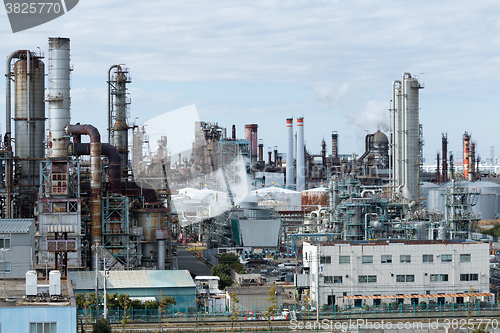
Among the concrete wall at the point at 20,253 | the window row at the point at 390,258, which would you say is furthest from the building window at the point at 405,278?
the concrete wall at the point at 20,253

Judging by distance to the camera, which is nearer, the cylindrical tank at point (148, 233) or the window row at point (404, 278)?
the window row at point (404, 278)

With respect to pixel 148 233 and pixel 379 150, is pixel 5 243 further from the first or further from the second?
pixel 379 150

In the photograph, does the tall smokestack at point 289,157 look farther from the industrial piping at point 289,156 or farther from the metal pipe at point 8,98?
the metal pipe at point 8,98

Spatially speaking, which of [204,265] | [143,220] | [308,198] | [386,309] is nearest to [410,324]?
[386,309]

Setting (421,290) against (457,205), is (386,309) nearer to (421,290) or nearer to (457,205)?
(421,290)

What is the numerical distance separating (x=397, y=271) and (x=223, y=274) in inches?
430

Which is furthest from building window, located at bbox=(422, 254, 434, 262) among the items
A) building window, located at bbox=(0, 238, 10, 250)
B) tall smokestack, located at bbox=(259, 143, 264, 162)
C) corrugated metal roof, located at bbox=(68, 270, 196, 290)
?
tall smokestack, located at bbox=(259, 143, 264, 162)

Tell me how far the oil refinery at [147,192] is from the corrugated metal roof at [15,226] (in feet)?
6.18

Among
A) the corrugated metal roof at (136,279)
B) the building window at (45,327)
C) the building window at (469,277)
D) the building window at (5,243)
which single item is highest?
the building window at (5,243)

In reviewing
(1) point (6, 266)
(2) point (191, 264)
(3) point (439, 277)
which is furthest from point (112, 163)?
(3) point (439, 277)

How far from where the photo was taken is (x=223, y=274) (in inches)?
1674

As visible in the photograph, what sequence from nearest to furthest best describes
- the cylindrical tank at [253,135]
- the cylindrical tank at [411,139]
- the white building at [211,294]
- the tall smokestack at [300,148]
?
the white building at [211,294] → the cylindrical tank at [411,139] → the tall smokestack at [300,148] → the cylindrical tank at [253,135]

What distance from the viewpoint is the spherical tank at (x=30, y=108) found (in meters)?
45.7

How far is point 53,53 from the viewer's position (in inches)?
1725
